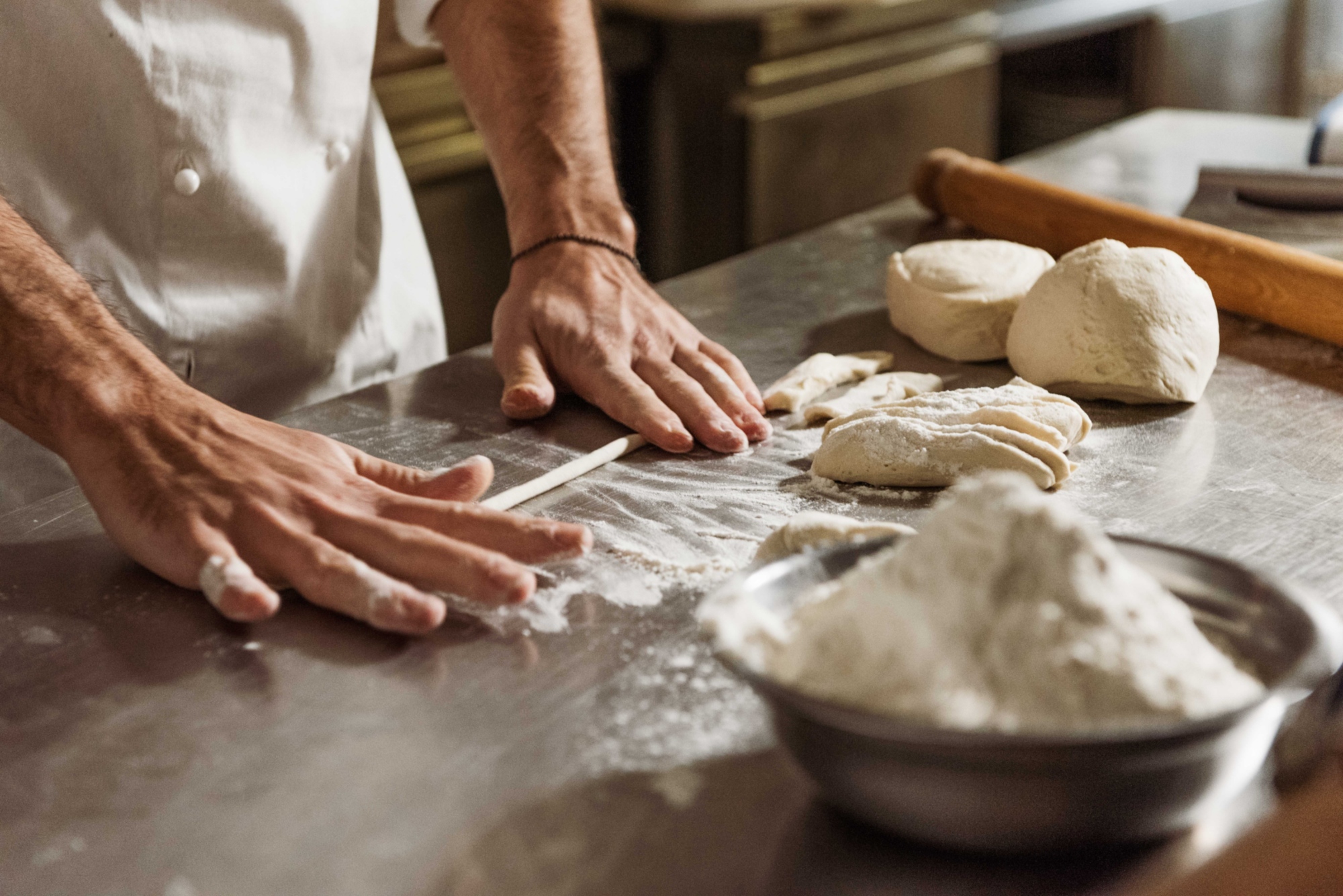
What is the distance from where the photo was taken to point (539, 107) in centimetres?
184

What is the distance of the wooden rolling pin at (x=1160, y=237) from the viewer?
5.19 feet

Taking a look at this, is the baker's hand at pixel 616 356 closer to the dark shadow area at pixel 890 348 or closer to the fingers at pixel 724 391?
the fingers at pixel 724 391

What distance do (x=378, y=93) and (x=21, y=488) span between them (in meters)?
1.56

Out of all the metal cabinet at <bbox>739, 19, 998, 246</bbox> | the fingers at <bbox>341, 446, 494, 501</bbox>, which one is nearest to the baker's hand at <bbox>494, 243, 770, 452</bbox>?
the fingers at <bbox>341, 446, 494, 501</bbox>

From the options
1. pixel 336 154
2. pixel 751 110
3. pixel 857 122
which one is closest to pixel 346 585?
pixel 336 154

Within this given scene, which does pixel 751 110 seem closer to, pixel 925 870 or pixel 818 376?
pixel 818 376

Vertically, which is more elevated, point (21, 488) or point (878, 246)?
point (878, 246)

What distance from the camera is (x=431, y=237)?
3104 mm

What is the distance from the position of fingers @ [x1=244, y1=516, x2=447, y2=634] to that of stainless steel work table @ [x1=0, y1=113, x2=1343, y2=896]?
0.02 meters

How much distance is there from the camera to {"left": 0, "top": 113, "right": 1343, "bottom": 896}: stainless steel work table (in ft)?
2.45

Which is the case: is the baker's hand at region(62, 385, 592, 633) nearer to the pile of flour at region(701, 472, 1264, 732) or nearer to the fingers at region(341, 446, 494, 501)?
the fingers at region(341, 446, 494, 501)

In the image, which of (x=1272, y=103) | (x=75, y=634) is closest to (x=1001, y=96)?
(x=1272, y=103)

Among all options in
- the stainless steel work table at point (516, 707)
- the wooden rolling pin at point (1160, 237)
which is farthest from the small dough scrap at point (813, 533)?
the wooden rolling pin at point (1160, 237)

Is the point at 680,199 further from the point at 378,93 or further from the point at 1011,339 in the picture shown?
the point at 1011,339
